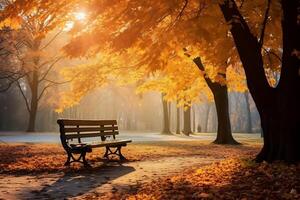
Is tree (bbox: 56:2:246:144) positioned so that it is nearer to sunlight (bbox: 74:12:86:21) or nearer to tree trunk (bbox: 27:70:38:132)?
sunlight (bbox: 74:12:86:21)

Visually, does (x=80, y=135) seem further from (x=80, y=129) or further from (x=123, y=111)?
(x=123, y=111)

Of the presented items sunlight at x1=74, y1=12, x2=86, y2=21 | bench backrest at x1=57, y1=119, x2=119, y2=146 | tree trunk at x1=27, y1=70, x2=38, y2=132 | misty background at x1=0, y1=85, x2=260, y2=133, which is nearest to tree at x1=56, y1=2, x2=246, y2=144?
sunlight at x1=74, y1=12, x2=86, y2=21

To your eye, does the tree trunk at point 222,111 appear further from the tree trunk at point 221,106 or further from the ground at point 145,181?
the ground at point 145,181

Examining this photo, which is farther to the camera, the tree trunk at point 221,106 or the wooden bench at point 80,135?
the tree trunk at point 221,106

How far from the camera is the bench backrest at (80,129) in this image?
34.3 ft

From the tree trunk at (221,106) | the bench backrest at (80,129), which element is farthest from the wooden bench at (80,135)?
the tree trunk at (221,106)

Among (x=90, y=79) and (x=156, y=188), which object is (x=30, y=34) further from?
(x=156, y=188)

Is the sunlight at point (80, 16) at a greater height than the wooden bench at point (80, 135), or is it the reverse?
the sunlight at point (80, 16)

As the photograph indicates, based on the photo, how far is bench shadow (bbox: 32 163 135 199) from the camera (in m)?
7.19

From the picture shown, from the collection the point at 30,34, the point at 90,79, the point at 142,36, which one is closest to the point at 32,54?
the point at 30,34

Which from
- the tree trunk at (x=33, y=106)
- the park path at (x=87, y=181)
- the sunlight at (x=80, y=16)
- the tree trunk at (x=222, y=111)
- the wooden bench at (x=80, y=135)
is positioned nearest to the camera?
the park path at (x=87, y=181)

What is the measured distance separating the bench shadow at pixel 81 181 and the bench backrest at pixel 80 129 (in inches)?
38.7

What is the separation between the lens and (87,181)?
8578 millimetres

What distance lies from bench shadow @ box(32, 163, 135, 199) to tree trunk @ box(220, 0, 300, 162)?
3.28m
